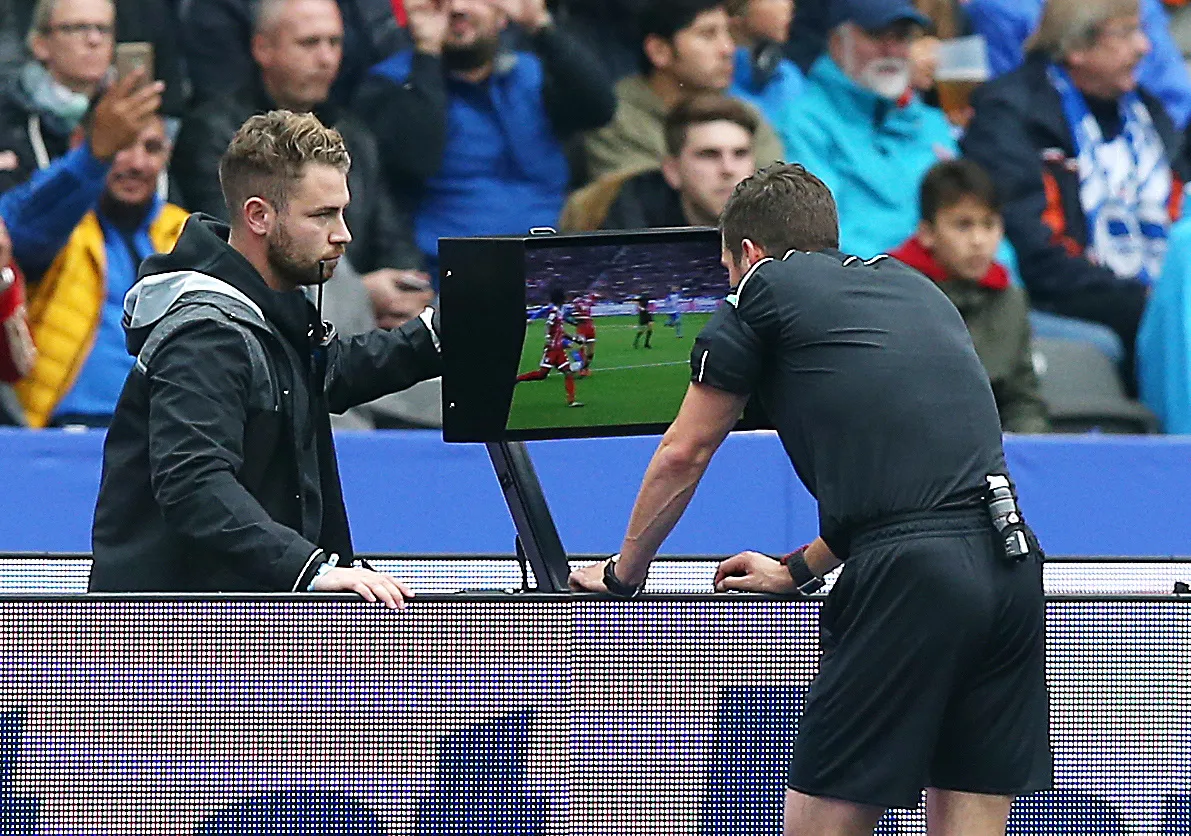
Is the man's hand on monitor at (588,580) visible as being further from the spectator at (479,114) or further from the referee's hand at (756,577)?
the spectator at (479,114)

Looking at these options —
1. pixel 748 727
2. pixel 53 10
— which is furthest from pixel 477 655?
pixel 53 10

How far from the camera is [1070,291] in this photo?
8086 mm

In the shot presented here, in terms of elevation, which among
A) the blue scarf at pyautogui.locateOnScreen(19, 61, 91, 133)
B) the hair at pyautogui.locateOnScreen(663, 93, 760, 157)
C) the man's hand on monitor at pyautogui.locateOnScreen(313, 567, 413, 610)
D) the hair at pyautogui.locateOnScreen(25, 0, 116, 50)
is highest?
the hair at pyautogui.locateOnScreen(25, 0, 116, 50)

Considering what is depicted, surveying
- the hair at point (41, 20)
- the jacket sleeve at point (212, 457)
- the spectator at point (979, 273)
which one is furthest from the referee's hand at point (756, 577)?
the hair at point (41, 20)

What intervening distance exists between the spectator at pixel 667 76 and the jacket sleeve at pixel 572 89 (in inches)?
2.5

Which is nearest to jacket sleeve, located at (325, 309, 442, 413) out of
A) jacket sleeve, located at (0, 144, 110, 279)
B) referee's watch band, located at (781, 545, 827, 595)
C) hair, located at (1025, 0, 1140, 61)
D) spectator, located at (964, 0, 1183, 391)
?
referee's watch band, located at (781, 545, 827, 595)

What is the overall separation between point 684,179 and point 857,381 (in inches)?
155

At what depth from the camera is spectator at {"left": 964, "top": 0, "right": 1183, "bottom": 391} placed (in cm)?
806

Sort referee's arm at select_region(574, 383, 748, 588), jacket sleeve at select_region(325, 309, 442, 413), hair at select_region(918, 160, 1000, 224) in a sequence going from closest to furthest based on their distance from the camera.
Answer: referee's arm at select_region(574, 383, 748, 588), jacket sleeve at select_region(325, 309, 442, 413), hair at select_region(918, 160, 1000, 224)

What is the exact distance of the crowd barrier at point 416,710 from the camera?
3.61 meters

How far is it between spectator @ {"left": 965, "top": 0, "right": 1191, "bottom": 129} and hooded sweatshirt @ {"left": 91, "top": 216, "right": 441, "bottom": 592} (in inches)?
205

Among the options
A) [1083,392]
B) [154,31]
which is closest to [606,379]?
[154,31]

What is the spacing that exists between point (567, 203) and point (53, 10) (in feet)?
6.48

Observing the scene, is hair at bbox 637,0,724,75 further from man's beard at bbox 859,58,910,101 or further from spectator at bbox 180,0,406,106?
spectator at bbox 180,0,406,106
